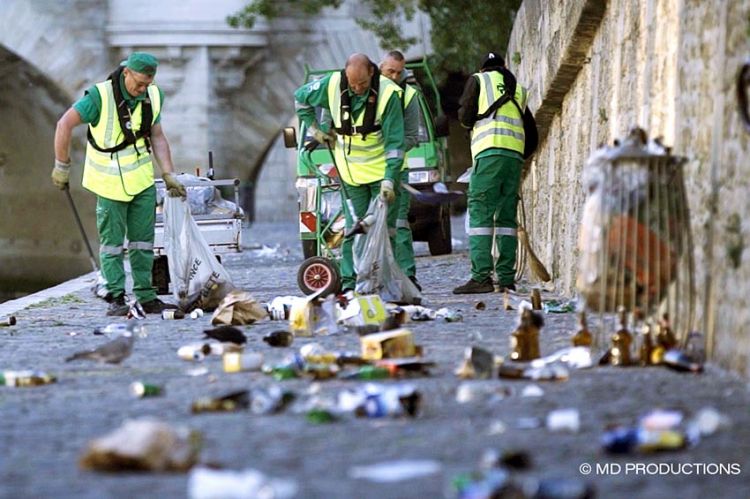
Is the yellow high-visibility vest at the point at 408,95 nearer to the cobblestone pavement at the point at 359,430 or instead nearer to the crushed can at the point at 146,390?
the cobblestone pavement at the point at 359,430

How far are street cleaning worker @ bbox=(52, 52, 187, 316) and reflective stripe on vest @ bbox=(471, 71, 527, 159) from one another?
2.11 meters

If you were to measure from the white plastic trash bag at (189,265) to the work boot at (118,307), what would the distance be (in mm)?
323

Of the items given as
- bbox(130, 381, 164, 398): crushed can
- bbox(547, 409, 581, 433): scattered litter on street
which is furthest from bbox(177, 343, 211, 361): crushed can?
bbox(547, 409, 581, 433): scattered litter on street

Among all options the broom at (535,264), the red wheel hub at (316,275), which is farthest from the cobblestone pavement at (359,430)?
the broom at (535,264)

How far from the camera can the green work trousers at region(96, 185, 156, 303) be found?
36.0 ft

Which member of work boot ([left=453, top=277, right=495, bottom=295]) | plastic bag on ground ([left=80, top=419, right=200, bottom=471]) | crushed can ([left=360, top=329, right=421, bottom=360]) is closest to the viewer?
plastic bag on ground ([left=80, top=419, right=200, bottom=471])

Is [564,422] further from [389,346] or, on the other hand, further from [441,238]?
[441,238]

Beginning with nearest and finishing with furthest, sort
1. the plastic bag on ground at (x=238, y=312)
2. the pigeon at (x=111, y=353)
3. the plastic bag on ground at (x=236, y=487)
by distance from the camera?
the plastic bag on ground at (x=236, y=487), the pigeon at (x=111, y=353), the plastic bag on ground at (x=238, y=312)

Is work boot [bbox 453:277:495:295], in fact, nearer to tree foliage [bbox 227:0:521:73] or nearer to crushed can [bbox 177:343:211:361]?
crushed can [bbox 177:343:211:361]

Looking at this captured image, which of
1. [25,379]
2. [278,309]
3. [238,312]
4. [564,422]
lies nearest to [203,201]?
[278,309]

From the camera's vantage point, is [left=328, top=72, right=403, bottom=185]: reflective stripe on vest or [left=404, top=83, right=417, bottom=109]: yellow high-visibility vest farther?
[left=404, top=83, right=417, bottom=109]: yellow high-visibility vest

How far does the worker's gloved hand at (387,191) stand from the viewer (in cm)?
1091

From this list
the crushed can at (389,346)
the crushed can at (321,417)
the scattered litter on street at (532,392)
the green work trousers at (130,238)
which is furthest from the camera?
the green work trousers at (130,238)

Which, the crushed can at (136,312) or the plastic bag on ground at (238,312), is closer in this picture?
the plastic bag on ground at (238,312)
